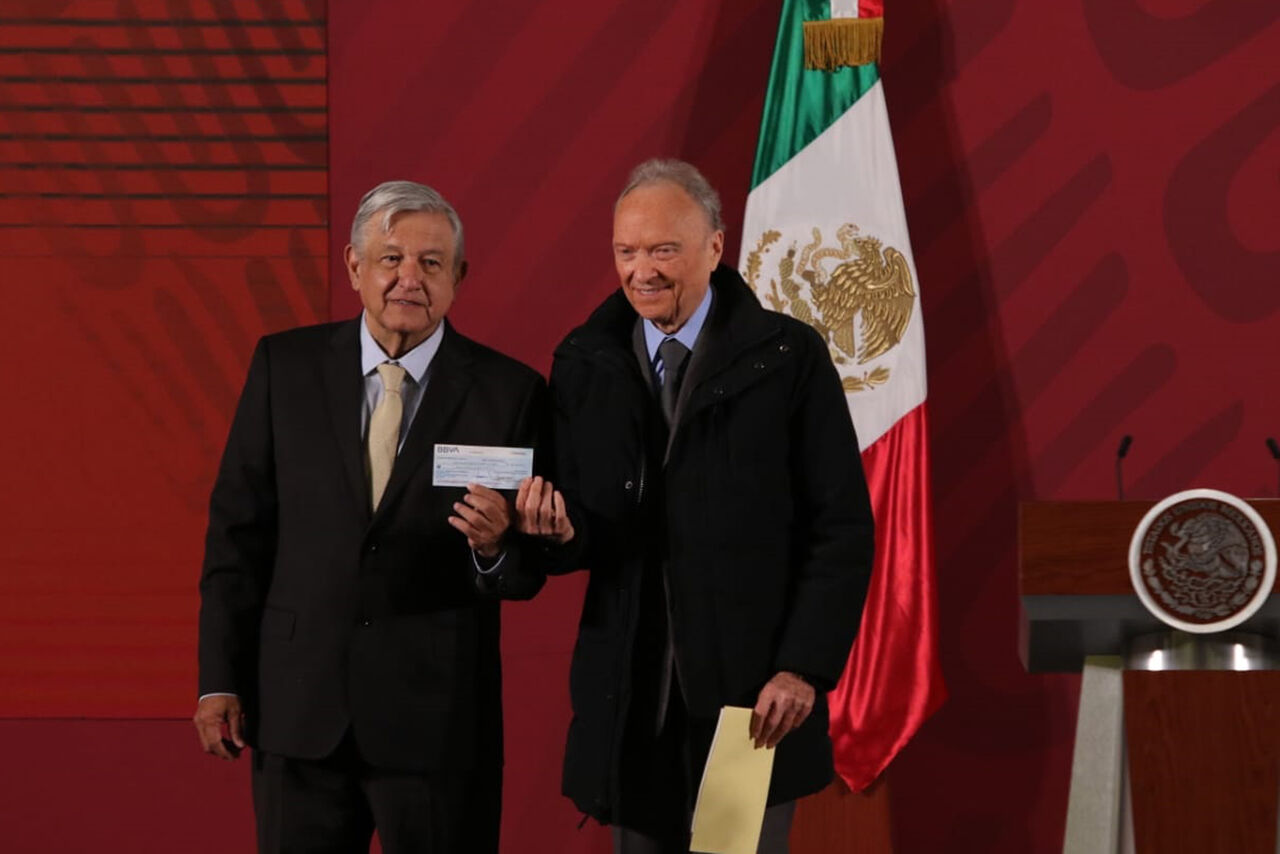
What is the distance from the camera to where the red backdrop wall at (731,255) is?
359 centimetres

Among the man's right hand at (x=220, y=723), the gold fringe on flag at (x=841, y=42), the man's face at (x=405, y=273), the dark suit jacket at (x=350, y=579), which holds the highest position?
the gold fringe on flag at (x=841, y=42)

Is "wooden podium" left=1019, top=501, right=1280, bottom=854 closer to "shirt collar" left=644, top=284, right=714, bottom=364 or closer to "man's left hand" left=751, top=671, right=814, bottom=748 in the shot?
"man's left hand" left=751, top=671, right=814, bottom=748

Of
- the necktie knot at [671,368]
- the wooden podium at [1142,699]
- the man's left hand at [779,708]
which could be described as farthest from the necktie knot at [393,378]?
the wooden podium at [1142,699]

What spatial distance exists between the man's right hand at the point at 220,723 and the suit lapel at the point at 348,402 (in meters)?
0.34

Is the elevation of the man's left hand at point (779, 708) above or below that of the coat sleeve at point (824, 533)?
below

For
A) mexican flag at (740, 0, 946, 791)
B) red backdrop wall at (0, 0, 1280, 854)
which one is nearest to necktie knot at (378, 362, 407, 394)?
→ mexican flag at (740, 0, 946, 791)

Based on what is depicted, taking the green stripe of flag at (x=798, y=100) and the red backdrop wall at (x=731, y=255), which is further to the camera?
the red backdrop wall at (x=731, y=255)

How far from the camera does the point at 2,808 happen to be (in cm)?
368

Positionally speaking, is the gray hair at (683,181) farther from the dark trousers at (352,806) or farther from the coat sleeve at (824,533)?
the dark trousers at (352,806)

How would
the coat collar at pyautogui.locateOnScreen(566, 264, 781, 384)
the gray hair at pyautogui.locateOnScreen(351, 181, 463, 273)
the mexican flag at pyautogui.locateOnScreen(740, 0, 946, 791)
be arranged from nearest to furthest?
the coat collar at pyautogui.locateOnScreen(566, 264, 781, 384) < the gray hair at pyautogui.locateOnScreen(351, 181, 463, 273) < the mexican flag at pyautogui.locateOnScreen(740, 0, 946, 791)

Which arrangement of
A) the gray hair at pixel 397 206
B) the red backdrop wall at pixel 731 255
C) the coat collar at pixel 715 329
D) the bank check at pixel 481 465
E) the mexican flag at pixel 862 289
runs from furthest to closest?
the red backdrop wall at pixel 731 255
the mexican flag at pixel 862 289
the gray hair at pixel 397 206
the coat collar at pixel 715 329
the bank check at pixel 481 465

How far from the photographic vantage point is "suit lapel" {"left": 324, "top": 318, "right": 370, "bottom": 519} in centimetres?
216

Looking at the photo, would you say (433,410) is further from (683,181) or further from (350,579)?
(683,181)

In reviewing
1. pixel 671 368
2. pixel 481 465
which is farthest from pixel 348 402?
pixel 671 368
